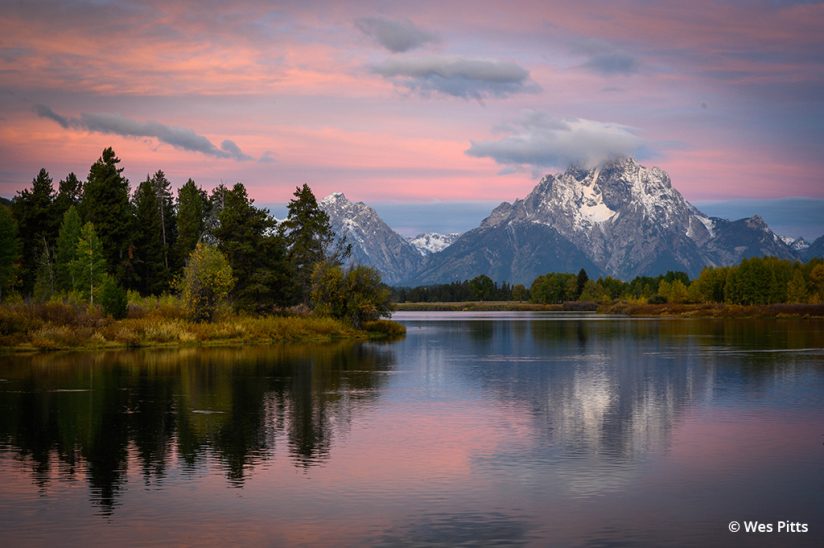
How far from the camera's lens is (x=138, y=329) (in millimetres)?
79062

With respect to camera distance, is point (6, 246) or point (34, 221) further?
point (34, 221)

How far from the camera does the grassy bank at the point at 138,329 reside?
71438 millimetres

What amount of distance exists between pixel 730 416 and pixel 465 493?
18.6m

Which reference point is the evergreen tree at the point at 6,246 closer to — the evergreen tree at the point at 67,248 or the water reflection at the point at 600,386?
the evergreen tree at the point at 67,248

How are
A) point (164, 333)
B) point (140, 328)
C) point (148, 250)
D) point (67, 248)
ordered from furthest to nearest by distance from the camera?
point (148, 250) → point (67, 248) → point (164, 333) → point (140, 328)

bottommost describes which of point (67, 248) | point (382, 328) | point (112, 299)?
point (382, 328)

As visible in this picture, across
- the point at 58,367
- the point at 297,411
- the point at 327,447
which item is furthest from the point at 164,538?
the point at 58,367

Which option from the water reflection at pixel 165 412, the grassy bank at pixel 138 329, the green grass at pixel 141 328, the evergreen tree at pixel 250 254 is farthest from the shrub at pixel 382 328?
the water reflection at pixel 165 412

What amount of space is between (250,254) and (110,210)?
26567mm

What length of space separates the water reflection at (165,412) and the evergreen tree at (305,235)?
Result: 5058 centimetres

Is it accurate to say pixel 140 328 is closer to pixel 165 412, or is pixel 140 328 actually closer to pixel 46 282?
pixel 46 282

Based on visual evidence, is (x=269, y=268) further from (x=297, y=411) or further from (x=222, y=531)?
(x=222, y=531)

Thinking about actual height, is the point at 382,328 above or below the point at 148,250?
below

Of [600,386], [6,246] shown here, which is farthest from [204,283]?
[600,386]
